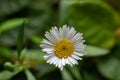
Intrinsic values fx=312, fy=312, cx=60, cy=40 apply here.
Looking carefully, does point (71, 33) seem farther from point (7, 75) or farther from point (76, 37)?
point (7, 75)

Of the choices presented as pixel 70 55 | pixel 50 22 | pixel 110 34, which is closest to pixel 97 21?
pixel 110 34

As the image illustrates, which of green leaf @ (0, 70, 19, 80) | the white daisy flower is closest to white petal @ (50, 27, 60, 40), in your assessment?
the white daisy flower

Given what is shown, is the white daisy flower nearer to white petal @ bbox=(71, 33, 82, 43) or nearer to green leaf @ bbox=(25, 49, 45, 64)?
white petal @ bbox=(71, 33, 82, 43)

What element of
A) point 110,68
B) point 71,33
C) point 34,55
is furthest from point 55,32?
point 110,68

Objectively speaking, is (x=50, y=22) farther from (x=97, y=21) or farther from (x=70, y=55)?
(x=70, y=55)

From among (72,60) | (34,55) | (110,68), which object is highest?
(34,55)

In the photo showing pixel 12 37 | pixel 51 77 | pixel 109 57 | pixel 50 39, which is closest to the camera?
pixel 50 39
